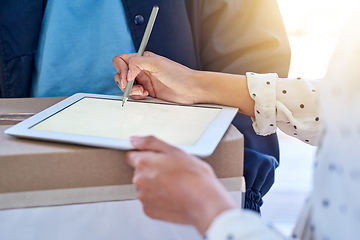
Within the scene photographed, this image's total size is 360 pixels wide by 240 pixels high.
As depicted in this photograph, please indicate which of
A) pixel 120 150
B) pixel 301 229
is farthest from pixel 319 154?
A: pixel 120 150

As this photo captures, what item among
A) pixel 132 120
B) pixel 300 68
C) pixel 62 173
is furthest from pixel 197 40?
pixel 300 68

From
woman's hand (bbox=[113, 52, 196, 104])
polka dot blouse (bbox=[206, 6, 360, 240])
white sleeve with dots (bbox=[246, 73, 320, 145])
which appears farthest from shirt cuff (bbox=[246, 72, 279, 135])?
polka dot blouse (bbox=[206, 6, 360, 240])

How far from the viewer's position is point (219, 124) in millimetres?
546

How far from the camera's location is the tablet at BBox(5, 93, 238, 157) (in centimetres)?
49

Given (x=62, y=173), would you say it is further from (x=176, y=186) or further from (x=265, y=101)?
(x=265, y=101)

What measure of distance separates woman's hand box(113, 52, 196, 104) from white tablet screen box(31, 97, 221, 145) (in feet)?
0.15

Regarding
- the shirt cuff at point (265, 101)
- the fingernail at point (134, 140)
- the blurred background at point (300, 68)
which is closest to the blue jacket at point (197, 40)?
the shirt cuff at point (265, 101)

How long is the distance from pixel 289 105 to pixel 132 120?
0.26 metres

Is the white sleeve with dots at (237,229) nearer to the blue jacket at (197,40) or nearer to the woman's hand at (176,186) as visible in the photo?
the woman's hand at (176,186)

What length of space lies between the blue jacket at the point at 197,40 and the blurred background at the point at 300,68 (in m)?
0.18

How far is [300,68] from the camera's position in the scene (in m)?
2.81

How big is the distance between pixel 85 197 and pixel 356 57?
0.33 meters

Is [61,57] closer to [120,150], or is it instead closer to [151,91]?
[151,91]

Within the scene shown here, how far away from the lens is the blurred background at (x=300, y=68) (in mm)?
1574
